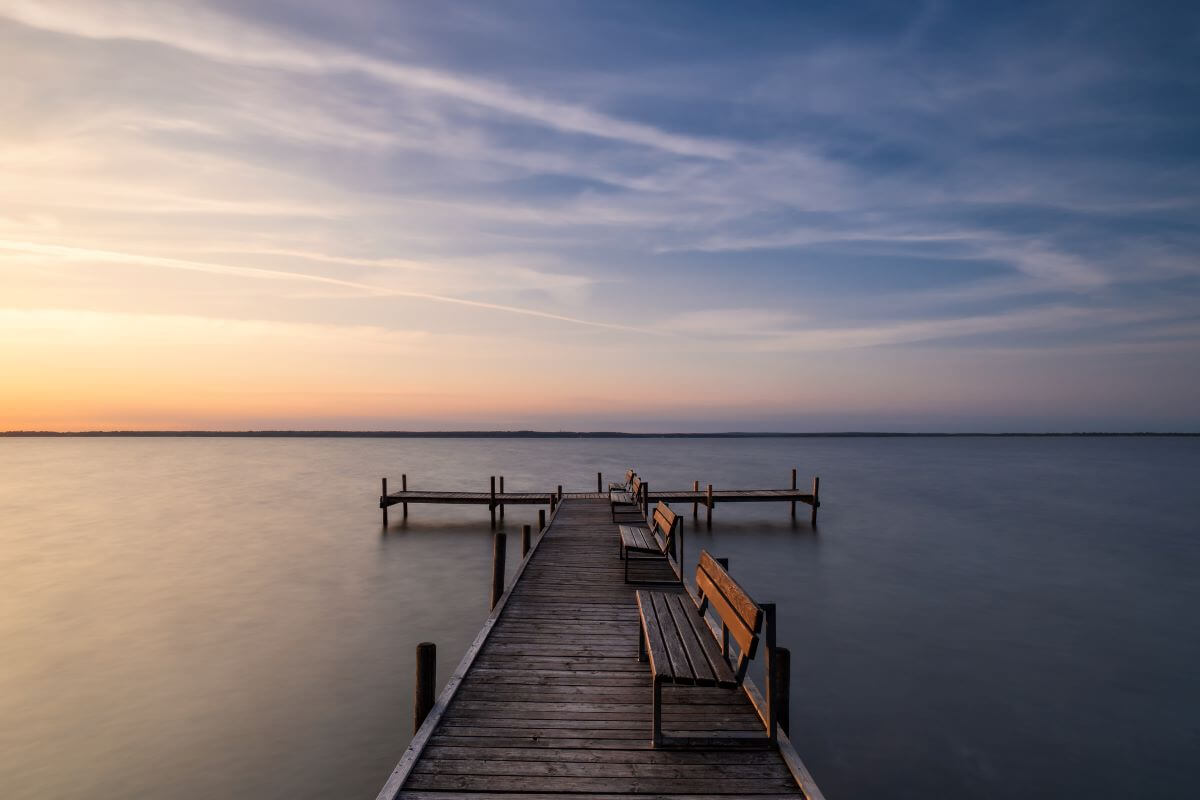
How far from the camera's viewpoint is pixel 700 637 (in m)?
6.34

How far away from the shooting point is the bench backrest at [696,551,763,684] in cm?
529

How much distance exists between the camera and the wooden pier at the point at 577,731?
4.86 meters

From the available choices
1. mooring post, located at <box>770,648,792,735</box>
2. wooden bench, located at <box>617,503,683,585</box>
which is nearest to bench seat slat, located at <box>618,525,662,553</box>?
wooden bench, located at <box>617,503,683,585</box>

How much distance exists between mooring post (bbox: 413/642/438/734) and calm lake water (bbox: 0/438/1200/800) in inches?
127

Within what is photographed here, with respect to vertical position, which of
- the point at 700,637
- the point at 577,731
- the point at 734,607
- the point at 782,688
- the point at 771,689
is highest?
the point at 734,607

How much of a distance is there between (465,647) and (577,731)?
821 cm

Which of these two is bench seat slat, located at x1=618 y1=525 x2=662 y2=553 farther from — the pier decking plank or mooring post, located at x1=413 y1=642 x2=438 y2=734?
mooring post, located at x1=413 y1=642 x2=438 y2=734

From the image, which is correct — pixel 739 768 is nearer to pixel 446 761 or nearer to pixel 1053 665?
pixel 446 761

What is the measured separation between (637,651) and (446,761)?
10.1 feet

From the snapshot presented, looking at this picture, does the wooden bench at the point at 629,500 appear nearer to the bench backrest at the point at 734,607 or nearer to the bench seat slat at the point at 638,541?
the bench seat slat at the point at 638,541

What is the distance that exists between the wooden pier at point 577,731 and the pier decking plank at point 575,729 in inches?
0.4

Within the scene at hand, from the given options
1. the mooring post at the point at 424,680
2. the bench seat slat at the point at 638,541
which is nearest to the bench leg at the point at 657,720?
the mooring post at the point at 424,680

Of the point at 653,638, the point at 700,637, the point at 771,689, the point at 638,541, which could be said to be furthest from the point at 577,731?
the point at 638,541

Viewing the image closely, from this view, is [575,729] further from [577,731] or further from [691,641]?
[691,641]
